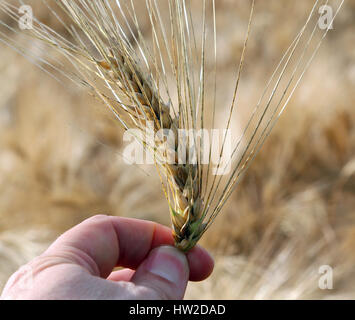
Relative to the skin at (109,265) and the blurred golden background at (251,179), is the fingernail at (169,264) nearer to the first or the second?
the skin at (109,265)

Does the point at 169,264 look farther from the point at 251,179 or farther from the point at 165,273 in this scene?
the point at 251,179

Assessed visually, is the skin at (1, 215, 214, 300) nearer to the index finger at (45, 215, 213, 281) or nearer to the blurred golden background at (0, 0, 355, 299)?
the index finger at (45, 215, 213, 281)

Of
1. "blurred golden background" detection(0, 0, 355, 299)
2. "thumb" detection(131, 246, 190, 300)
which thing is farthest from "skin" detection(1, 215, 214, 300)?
"blurred golden background" detection(0, 0, 355, 299)

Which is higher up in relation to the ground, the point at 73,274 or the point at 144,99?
the point at 144,99

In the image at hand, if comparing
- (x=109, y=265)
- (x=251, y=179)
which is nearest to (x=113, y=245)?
(x=109, y=265)

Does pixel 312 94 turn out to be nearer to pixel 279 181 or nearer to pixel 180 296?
pixel 279 181

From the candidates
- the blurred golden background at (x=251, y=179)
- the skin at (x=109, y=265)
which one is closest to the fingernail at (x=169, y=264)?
the skin at (x=109, y=265)

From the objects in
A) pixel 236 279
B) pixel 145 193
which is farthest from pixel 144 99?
pixel 145 193
